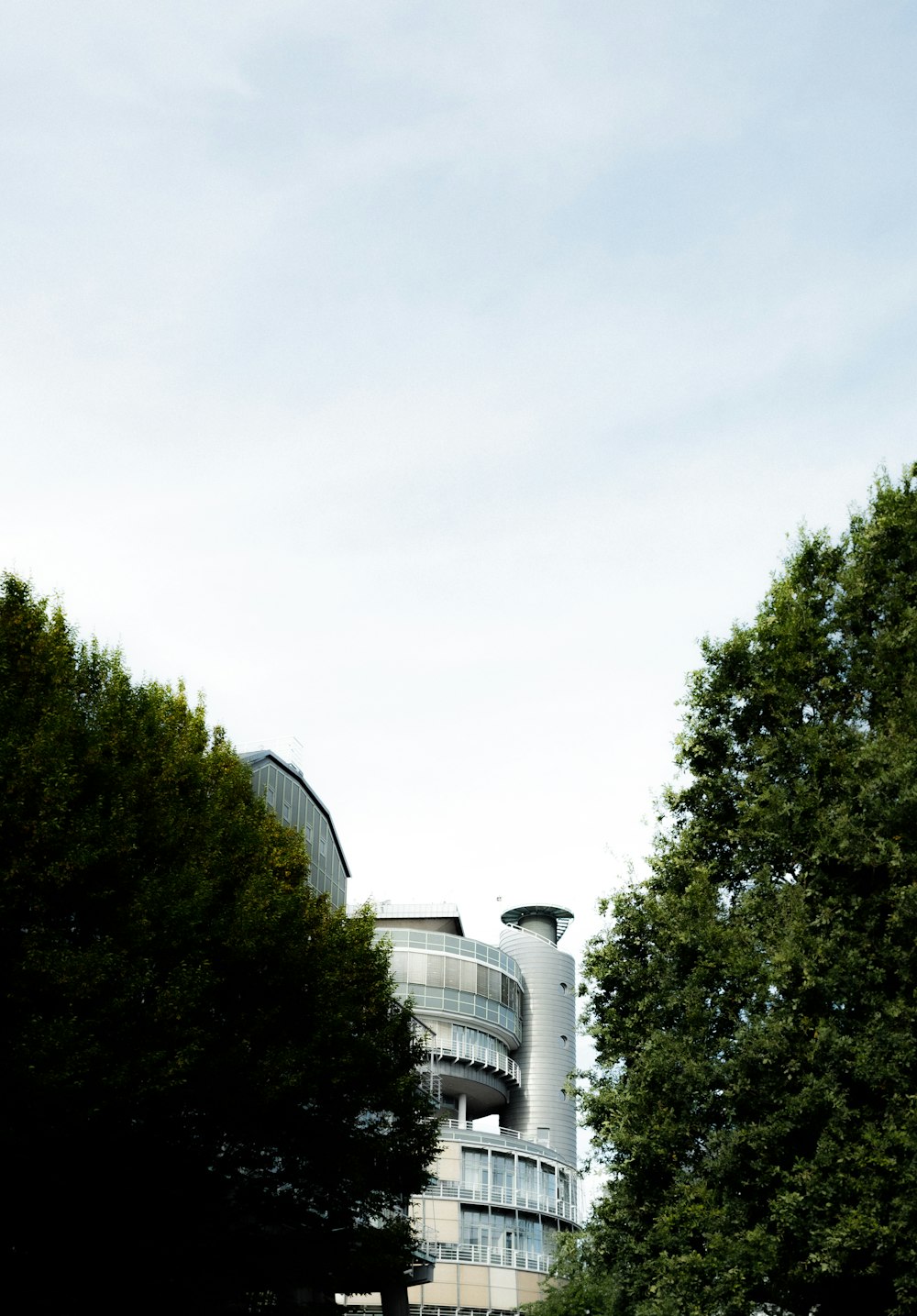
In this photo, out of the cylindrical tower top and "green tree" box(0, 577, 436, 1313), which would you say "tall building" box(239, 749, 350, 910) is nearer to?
"green tree" box(0, 577, 436, 1313)

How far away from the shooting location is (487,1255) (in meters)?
81.2

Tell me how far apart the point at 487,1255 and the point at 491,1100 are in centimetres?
1840

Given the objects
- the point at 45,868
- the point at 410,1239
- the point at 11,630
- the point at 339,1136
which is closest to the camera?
the point at 45,868

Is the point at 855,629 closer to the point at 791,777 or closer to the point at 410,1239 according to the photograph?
the point at 791,777

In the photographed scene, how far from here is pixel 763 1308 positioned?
20156 mm

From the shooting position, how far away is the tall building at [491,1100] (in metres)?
80.6

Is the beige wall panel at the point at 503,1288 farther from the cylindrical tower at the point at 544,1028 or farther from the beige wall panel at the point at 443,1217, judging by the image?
the cylindrical tower at the point at 544,1028

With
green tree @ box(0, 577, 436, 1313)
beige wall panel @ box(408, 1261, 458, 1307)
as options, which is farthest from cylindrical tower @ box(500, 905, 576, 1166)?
green tree @ box(0, 577, 436, 1313)

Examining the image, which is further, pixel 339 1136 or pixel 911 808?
pixel 339 1136

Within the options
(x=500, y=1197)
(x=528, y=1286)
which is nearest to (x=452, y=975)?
(x=500, y=1197)

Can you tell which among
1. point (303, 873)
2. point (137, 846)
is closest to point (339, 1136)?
point (303, 873)

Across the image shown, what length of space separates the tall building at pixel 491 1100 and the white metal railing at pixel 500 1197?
9 centimetres

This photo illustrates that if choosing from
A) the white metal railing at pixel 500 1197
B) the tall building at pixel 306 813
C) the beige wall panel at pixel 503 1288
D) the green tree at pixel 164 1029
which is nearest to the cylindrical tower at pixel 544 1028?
the white metal railing at pixel 500 1197

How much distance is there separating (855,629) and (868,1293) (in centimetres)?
1203
